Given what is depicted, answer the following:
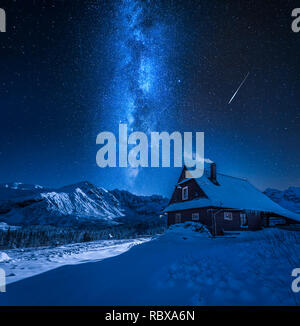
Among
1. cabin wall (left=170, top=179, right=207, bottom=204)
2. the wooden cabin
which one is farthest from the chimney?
cabin wall (left=170, top=179, right=207, bottom=204)

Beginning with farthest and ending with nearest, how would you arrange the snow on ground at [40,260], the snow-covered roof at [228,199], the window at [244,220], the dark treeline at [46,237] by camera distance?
the window at [244,220], the snow-covered roof at [228,199], the dark treeline at [46,237], the snow on ground at [40,260]

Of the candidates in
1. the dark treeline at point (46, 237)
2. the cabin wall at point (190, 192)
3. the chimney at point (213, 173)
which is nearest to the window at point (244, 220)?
the chimney at point (213, 173)

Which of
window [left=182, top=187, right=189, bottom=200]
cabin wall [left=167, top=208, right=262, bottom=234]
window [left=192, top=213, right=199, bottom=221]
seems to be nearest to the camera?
cabin wall [left=167, top=208, right=262, bottom=234]

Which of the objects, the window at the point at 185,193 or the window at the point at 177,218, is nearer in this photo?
the window at the point at 185,193

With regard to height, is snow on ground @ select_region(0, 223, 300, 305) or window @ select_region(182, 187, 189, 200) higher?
window @ select_region(182, 187, 189, 200)

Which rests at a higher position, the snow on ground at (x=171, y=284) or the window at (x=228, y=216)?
the snow on ground at (x=171, y=284)

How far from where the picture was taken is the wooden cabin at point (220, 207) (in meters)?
16.5

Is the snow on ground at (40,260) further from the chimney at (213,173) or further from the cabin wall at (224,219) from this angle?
the chimney at (213,173)

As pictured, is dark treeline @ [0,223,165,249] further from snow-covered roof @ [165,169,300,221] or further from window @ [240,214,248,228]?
window @ [240,214,248,228]

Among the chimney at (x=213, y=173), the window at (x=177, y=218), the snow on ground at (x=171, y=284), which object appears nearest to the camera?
the snow on ground at (x=171, y=284)

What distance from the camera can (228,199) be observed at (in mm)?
17703

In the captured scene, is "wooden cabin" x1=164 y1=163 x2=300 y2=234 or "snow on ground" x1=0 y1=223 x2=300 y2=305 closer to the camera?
"snow on ground" x1=0 y1=223 x2=300 y2=305

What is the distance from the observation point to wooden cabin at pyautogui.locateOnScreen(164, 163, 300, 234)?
16.5 meters

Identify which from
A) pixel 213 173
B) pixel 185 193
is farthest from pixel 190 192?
pixel 213 173
